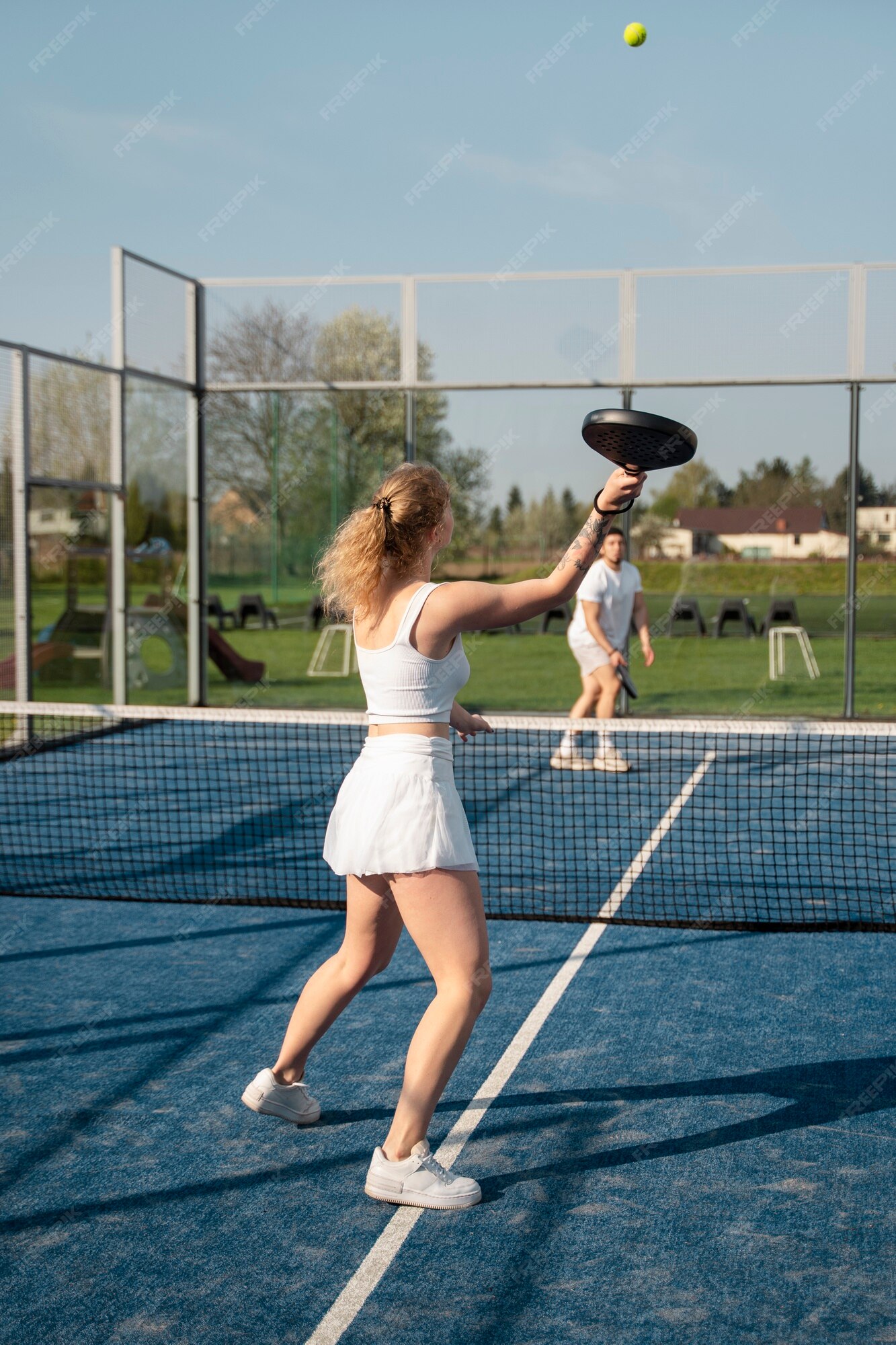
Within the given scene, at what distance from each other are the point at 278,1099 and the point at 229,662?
10865 mm

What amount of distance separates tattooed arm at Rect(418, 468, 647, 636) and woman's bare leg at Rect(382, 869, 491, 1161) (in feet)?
2.14

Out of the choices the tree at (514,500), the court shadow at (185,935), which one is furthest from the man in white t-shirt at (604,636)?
the court shadow at (185,935)

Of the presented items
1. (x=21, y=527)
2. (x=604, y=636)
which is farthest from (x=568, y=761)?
(x=21, y=527)

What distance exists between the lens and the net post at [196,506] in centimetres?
1370

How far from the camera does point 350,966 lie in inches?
146

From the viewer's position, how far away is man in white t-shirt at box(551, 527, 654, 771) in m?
9.86

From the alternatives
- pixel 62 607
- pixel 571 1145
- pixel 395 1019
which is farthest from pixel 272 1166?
pixel 62 607

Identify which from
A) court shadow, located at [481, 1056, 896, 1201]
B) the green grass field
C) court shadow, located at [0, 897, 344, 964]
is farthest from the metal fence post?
court shadow, located at [481, 1056, 896, 1201]

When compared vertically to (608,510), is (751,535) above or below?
above

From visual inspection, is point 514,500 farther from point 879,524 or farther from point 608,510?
point 608,510

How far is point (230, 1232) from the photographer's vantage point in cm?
333

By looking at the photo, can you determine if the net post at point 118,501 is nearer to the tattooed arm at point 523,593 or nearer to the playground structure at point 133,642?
the playground structure at point 133,642

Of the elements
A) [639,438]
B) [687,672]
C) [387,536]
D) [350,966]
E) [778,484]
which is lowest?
[350,966]

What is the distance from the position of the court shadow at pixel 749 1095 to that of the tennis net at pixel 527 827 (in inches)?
53.1
